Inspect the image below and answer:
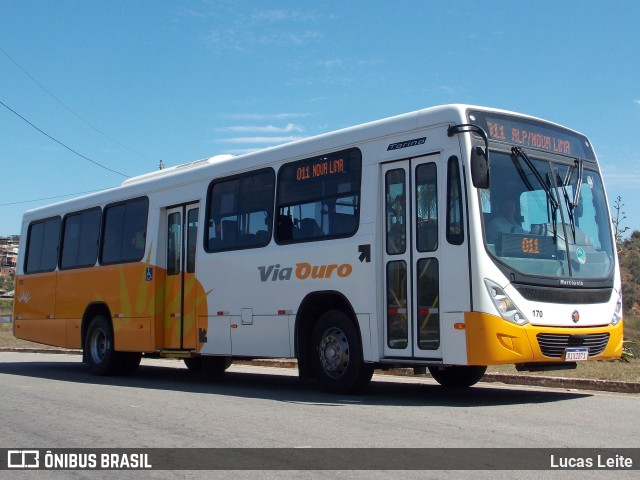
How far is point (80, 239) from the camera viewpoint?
1722 centimetres

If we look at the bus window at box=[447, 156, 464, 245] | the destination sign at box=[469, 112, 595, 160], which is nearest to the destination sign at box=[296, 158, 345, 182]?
the bus window at box=[447, 156, 464, 245]

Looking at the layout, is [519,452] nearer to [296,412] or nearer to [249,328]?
[296,412]

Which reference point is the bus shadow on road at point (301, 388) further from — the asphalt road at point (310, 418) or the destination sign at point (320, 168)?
the destination sign at point (320, 168)

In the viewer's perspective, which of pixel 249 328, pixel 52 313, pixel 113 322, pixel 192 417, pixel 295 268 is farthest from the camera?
pixel 52 313

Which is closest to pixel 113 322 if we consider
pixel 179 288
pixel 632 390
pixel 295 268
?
pixel 179 288

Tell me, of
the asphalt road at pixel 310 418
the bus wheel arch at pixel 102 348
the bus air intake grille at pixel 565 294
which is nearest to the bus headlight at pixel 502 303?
the bus air intake grille at pixel 565 294

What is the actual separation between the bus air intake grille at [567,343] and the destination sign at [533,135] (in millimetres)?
2429

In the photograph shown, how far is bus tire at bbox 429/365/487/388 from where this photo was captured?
39.4 ft

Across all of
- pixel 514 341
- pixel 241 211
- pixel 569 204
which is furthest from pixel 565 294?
pixel 241 211

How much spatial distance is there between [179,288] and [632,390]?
24.4 feet

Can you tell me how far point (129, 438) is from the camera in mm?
8070

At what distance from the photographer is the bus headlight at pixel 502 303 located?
9383mm

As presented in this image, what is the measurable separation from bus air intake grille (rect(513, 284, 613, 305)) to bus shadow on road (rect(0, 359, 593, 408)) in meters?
1.43

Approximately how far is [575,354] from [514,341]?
100cm
